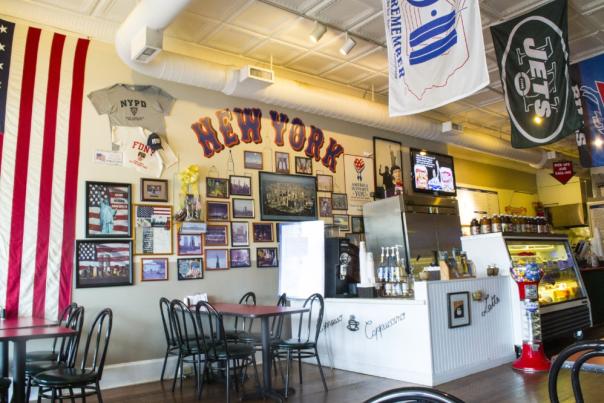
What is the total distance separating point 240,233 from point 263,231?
1.19ft

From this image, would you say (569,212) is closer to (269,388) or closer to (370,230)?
(370,230)

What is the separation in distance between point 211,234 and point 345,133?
114 inches

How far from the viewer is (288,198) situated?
271 inches

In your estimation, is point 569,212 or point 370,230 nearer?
point 370,230

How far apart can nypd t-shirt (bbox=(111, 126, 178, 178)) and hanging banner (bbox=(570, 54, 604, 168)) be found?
5102mm

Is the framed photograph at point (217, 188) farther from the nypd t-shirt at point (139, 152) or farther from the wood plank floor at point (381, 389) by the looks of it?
the wood plank floor at point (381, 389)

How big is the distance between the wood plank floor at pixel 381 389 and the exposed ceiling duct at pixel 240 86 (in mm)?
3465

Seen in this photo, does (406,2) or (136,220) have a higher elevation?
(406,2)

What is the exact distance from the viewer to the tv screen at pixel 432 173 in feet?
28.9

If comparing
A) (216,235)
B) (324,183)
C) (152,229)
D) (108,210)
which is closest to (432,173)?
(324,183)

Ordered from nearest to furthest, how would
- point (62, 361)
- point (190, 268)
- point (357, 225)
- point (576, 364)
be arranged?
point (576, 364) < point (62, 361) < point (190, 268) < point (357, 225)

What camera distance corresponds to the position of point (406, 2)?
164 inches

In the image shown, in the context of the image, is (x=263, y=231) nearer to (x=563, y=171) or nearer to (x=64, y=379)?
(x=64, y=379)

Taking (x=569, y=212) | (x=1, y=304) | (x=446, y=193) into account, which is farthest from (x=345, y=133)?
(x=569, y=212)
